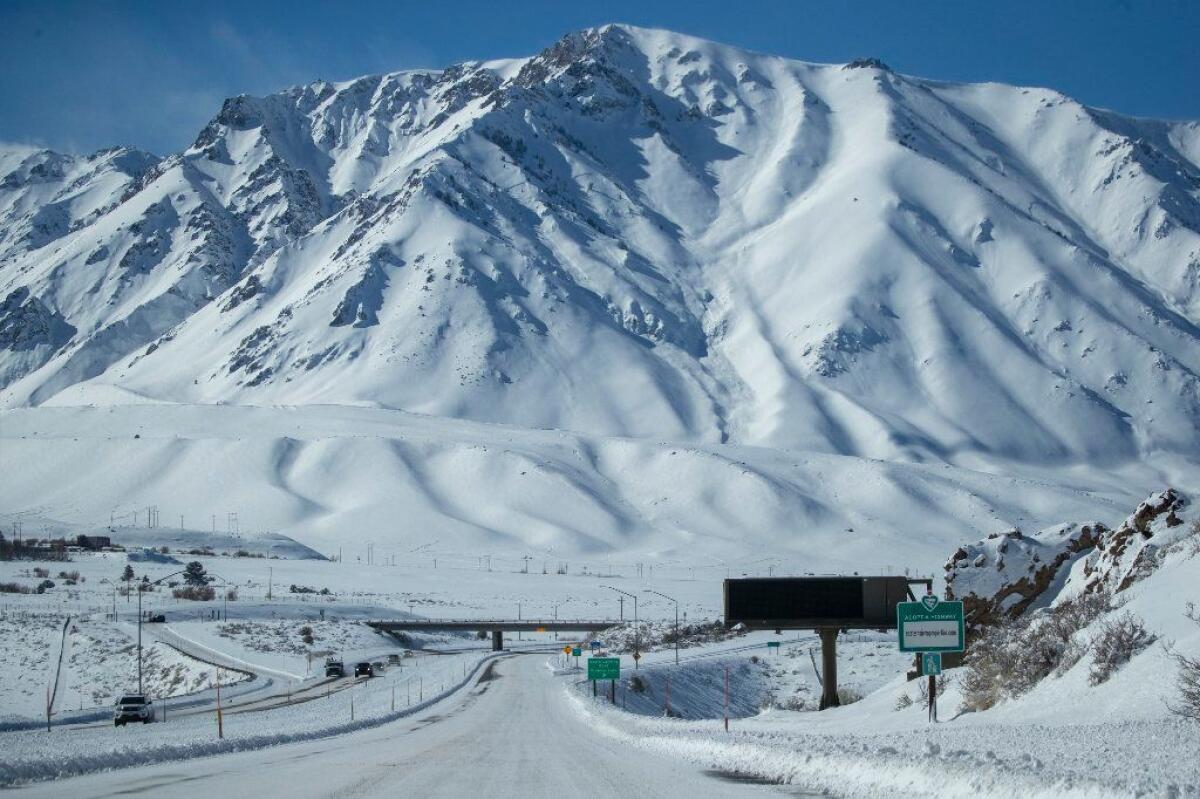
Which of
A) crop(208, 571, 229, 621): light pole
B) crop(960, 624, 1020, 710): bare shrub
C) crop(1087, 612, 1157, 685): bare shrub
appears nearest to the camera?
crop(1087, 612, 1157, 685): bare shrub

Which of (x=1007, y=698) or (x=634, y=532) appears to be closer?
(x=1007, y=698)

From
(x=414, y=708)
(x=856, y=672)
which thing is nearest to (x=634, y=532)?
(x=856, y=672)

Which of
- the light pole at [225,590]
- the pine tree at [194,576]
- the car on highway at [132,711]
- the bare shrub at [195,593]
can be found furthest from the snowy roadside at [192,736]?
the pine tree at [194,576]

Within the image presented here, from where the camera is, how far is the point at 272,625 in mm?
89312

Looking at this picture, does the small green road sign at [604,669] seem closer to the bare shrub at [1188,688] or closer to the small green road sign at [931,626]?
the small green road sign at [931,626]

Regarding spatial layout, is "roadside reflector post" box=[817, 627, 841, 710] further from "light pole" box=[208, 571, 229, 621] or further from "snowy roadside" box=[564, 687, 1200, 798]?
"light pole" box=[208, 571, 229, 621]

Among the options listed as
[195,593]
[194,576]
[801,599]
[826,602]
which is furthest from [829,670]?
[194,576]

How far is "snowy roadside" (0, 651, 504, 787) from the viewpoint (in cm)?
2178

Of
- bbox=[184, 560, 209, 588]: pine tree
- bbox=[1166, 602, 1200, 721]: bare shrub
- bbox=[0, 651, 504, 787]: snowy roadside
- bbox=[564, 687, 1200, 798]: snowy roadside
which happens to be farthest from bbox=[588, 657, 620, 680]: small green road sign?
bbox=[184, 560, 209, 588]: pine tree

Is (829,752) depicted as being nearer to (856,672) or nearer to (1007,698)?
(1007,698)

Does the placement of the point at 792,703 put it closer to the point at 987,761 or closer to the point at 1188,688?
the point at 1188,688

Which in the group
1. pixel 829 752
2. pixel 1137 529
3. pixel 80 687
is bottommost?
pixel 80 687

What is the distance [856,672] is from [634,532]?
114 meters

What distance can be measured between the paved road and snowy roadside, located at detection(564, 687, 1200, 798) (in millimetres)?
862
